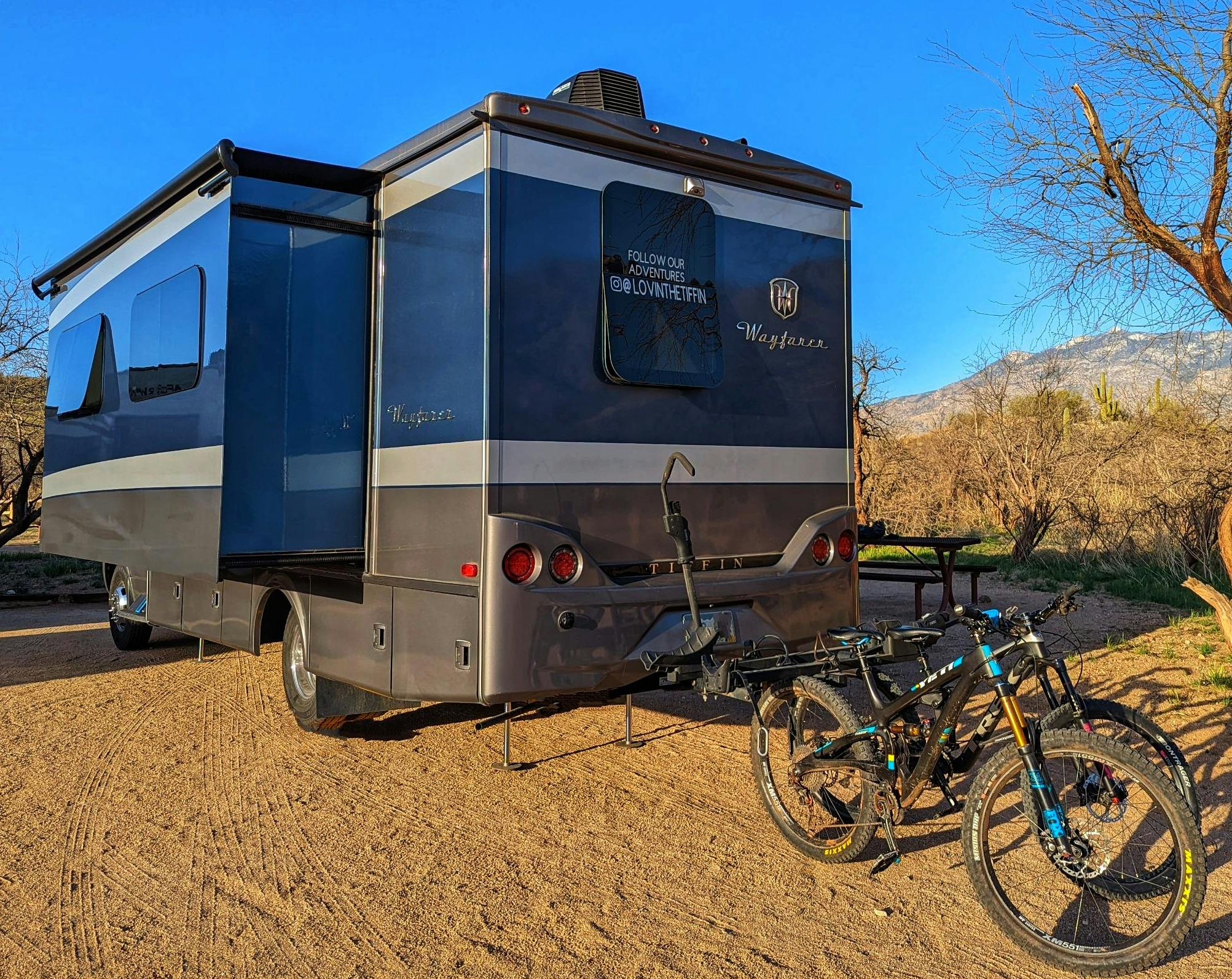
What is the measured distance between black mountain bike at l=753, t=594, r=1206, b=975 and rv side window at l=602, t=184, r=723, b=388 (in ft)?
5.03

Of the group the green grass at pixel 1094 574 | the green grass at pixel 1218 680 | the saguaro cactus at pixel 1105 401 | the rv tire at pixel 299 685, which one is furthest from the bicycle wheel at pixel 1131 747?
the saguaro cactus at pixel 1105 401

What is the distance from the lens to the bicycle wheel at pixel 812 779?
384 cm

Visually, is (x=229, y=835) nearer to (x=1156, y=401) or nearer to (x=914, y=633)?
(x=914, y=633)

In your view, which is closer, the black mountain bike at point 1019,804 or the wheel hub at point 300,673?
the black mountain bike at point 1019,804

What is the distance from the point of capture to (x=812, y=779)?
4012 millimetres

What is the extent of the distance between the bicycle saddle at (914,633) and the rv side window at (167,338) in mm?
3646

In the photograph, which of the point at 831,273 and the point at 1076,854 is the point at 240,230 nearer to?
the point at 831,273

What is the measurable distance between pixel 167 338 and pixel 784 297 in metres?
3.44

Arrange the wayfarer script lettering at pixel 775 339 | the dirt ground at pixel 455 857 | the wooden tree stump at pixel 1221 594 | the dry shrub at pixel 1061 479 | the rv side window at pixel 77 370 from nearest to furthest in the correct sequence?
the dirt ground at pixel 455 857 → the wayfarer script lettering at pixel 775 339 → the wooden tree stump at pixel 1221 594 → the rv side window at pixel 77 370 → the dry shrub at pixel 1061 479

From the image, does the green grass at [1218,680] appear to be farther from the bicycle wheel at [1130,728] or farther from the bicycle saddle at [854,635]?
the bicycle saddle at [854,635]

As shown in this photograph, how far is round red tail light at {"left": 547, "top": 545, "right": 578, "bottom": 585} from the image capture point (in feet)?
14.3

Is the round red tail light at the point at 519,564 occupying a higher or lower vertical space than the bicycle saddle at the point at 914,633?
higher

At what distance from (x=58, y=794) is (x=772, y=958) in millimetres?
3584

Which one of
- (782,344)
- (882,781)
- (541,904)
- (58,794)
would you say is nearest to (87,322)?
(58,794)
